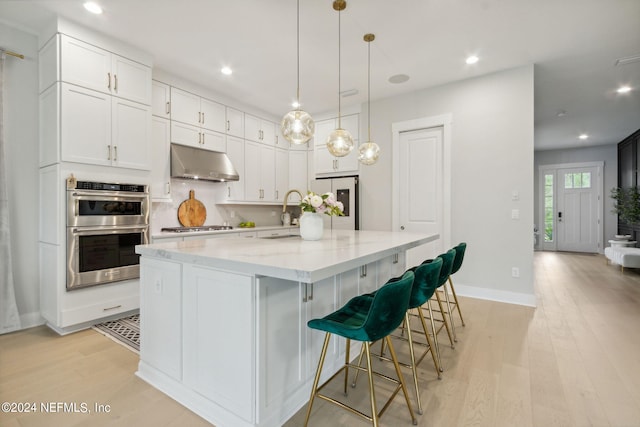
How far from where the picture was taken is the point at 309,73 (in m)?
3.92

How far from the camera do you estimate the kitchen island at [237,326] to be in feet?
4.91

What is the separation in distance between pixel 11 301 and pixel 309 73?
3933 mm

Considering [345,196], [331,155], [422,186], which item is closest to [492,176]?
[422,186]

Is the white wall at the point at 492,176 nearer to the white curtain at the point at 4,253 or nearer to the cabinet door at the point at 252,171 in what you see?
the cabinet door at the point at 252,171

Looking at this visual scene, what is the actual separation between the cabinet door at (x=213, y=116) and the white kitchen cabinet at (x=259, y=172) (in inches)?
20.0

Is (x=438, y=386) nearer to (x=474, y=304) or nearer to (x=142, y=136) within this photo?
(x=474, y=304)

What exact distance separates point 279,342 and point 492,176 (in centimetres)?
350

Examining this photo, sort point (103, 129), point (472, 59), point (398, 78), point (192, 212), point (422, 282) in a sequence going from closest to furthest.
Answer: point (422, 282) < point (103, 129) < point (472, 59) < point (398, 78) < point (192, 212)

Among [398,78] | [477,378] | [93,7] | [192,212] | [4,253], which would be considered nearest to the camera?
[477,378]

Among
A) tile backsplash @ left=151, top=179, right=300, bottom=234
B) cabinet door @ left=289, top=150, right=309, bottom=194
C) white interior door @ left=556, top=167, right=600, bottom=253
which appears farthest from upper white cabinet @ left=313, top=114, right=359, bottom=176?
white interior door @ left=556, top=167, right=600, bottom=253

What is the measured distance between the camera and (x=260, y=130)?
5.20m

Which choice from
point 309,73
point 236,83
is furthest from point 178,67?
point 309,73

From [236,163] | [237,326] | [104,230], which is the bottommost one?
[237,326]

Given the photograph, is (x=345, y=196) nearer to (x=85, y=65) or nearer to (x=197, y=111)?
(x=197, y=111)
